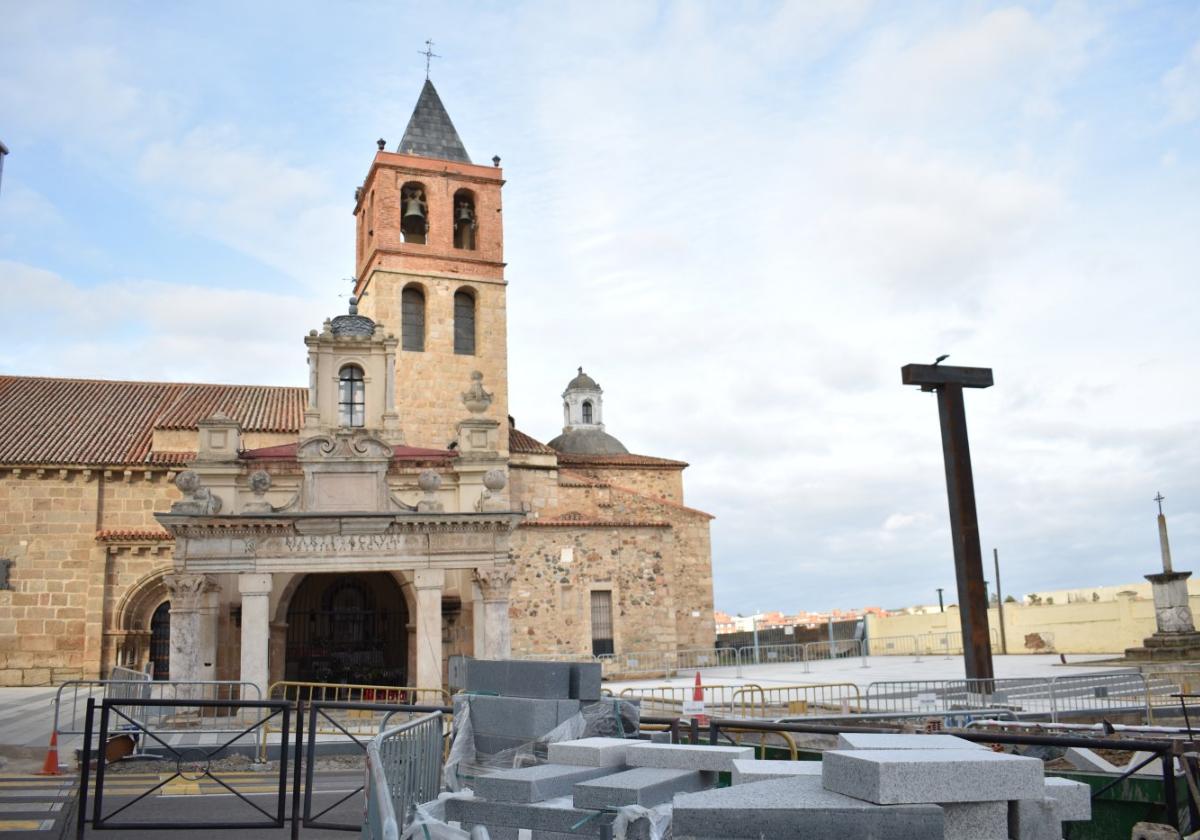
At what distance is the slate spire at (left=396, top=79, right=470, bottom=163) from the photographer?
3431 centimetres

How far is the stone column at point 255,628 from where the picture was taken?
17031mm

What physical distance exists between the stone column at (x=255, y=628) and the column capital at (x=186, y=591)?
0.67 metres

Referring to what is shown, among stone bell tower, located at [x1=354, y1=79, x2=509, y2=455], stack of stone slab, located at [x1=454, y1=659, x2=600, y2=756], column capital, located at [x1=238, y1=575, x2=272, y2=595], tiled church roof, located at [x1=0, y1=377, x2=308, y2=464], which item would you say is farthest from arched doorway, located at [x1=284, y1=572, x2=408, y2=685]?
stack of stone slab, located at [x1=454, y1=659, x2=600, y2=756]

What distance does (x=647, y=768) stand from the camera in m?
6.72

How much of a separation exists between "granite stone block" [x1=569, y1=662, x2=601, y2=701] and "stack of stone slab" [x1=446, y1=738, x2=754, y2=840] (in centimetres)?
133

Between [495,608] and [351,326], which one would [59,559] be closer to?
[351,326]

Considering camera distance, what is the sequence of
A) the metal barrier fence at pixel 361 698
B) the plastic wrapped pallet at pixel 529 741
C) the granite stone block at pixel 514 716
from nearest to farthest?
the plastic wrapped pallet at pixel 529 741 → the granite stone block at pixel 514 716 → the metal barrier fence at pixel 361 698

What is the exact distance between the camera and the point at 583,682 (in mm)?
8672

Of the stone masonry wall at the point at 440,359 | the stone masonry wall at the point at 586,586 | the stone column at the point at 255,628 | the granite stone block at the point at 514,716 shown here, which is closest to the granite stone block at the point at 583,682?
the granite stone block at the point at 514,716

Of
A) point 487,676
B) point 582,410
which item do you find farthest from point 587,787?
point 582,410

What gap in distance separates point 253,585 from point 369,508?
2322mm

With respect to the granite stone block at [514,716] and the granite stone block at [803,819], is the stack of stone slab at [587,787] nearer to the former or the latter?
the granite stone block at [803,819]

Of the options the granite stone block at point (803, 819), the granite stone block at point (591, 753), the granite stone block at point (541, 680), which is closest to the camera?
the granite stone block at point (803, 819)

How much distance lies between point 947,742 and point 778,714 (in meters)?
10.1
